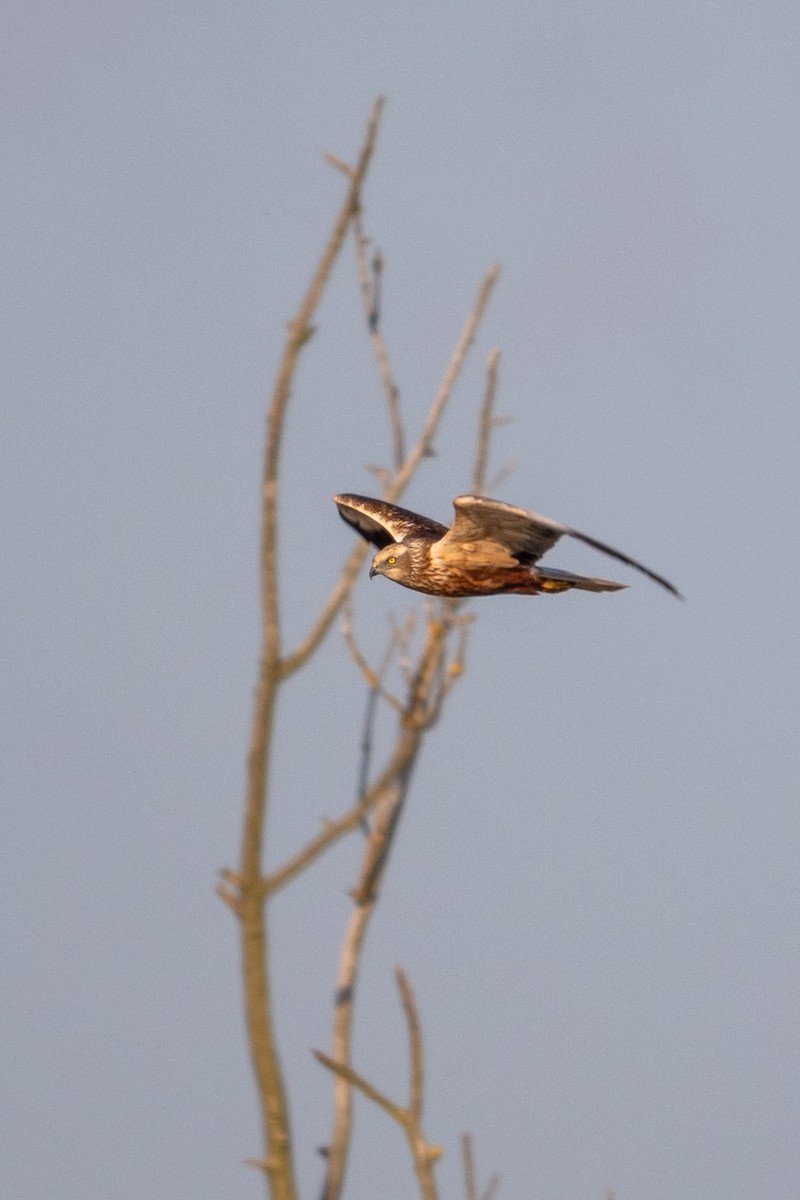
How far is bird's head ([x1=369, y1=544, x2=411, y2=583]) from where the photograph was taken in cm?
1380

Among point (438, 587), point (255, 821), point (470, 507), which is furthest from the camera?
point (255, 821)

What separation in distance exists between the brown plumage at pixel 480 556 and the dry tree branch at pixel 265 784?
195 inches

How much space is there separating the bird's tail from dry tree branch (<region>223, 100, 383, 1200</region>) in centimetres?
622

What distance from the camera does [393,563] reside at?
45.6ft

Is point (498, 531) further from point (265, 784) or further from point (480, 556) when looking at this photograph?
point (265, 784)

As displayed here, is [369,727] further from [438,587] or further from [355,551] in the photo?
[438,587]

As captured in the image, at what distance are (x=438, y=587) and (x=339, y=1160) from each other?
9.26 m

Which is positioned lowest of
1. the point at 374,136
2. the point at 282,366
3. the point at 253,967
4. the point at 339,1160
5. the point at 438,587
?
the point at 339,1160

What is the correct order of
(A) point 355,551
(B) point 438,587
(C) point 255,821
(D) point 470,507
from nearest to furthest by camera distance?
(D) point 470,507 → (B) point 438,587 → (A) point 355,551 → (C) point 255,821

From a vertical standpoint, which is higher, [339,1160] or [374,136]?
[374,136]

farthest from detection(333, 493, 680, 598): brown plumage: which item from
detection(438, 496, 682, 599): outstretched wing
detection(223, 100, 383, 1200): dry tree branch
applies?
detection(223, 100, 383, 1200): dry tree branch

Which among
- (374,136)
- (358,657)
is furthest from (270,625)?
(374,136)

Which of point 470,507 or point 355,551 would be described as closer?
point 470,507

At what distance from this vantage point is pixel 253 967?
2070cm
